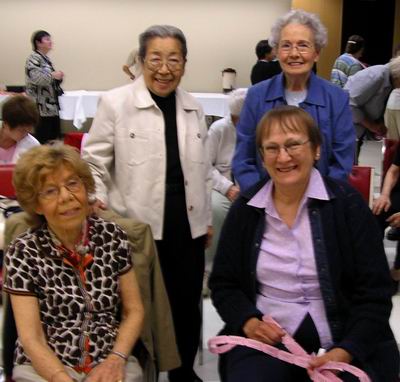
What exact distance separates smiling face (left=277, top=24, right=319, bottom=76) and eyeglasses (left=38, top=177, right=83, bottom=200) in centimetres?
98

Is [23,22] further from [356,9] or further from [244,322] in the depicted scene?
[244,322]

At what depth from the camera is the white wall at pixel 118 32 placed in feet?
33.6

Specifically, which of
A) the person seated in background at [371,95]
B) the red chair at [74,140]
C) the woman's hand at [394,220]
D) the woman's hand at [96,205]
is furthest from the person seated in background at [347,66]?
the woman's hand at [96,205]

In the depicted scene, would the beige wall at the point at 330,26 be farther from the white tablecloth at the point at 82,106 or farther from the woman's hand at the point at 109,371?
the woman's hand at the point at 109,371

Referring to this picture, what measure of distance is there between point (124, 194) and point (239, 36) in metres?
8.79

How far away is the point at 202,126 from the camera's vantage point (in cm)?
225

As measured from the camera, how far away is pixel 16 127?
333cm

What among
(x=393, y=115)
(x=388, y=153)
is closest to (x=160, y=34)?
(x=388, y=153)

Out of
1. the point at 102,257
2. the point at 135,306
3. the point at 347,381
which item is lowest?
the point at 347,381

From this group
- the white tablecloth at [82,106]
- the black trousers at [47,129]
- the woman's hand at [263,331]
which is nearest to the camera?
the woman's hand at [263,331]

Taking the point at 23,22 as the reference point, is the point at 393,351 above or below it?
below

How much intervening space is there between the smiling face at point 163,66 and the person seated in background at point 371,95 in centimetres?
259

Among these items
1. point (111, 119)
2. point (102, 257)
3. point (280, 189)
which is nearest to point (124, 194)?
point (111, 119)

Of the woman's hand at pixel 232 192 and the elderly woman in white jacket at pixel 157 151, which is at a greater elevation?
the elderly woman in white jacket at pixel 157 151
